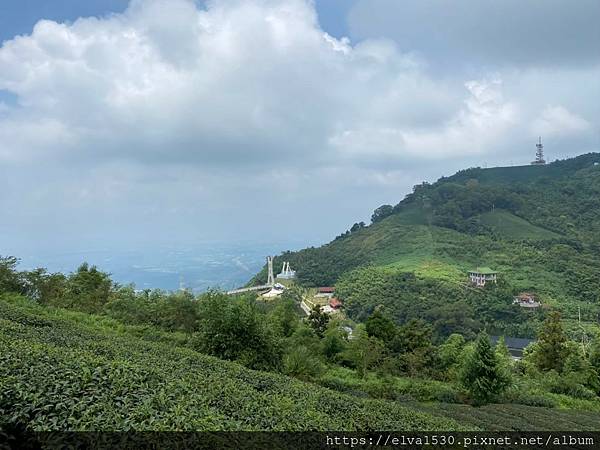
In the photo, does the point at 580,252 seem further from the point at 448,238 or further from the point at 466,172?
the point at 466,172

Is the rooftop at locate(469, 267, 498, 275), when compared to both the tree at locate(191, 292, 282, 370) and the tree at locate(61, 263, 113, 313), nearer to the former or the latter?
the tree at locate(61, 263, 113, 313)

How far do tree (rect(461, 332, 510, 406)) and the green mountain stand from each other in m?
30.0

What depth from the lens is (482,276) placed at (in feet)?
197

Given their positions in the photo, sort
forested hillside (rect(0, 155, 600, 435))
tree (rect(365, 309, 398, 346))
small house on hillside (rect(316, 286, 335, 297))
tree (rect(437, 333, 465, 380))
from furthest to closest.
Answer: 1. small house on hillside (rect(316, 286, 335, 297))
2. tree (rect(365, 309, 398, 346))
3. tree (rect(437, 333, 465, 380))
4. forested hillside (rect(0, 155, 600, 435))

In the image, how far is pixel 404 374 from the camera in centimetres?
2167

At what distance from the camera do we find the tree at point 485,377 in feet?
53.2

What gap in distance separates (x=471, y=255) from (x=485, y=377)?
200 feet

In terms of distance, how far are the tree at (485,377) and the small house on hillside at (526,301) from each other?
40.8 meters

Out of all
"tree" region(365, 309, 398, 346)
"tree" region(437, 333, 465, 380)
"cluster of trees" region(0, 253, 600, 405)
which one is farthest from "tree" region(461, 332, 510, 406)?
"tree" region(365, 309, 398, 346)

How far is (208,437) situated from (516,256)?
247 ft

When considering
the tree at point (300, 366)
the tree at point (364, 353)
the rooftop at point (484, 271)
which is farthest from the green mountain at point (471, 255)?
the tree at point (300, 366)

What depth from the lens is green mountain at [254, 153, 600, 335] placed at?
5166 centimetres

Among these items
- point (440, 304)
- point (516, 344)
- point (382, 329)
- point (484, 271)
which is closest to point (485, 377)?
point (382, 329)

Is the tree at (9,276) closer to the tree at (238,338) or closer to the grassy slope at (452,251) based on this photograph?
the tree at (238,338)
